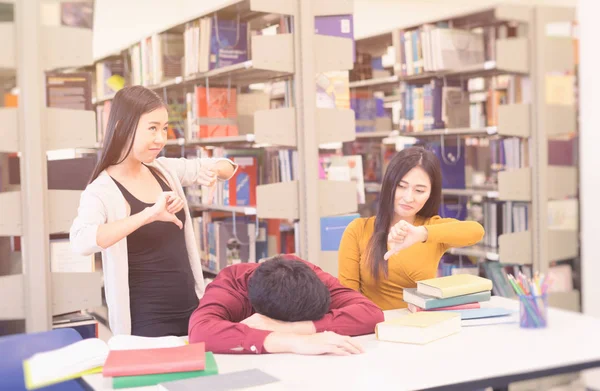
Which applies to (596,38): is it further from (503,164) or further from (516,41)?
(503,164)

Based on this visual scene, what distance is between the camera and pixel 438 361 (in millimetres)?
1711

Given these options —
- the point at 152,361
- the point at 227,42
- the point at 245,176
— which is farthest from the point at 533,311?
the point at 227,42

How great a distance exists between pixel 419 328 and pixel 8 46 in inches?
93.4

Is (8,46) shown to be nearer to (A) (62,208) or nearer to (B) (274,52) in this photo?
(A) (62,208)

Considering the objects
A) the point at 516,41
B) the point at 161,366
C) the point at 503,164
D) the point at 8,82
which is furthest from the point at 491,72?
the point at 161,366

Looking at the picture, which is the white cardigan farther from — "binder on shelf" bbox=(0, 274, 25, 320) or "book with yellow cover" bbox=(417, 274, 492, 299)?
"binder on shelf" bbox=(0, 274, 25, 320)

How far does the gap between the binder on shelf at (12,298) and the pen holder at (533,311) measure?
2.33 meters

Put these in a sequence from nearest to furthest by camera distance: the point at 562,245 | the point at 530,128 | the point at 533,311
→ the point at 533,311, the point at 530,128, the point at 562,245

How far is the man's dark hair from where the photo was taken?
70.7 inches

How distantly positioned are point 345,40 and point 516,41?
1.31 meters

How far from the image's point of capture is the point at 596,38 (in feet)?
12.9

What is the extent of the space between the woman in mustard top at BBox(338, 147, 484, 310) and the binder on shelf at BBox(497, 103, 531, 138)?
2.21 meters

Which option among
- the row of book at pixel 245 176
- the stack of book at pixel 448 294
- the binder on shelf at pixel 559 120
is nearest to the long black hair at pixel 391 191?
the stack of book at pixel 448 294

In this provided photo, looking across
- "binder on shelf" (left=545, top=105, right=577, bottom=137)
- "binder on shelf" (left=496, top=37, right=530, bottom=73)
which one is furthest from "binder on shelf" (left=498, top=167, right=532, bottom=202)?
"binder on shelf" (left=496, top=37, right=530, bottom=73)
